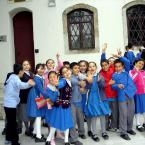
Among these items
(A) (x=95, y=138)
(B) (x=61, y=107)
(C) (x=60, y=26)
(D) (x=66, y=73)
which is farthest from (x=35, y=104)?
(C) (x=60, y=26)

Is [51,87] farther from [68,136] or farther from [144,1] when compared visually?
[144,1]

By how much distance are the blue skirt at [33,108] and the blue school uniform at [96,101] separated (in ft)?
2.88

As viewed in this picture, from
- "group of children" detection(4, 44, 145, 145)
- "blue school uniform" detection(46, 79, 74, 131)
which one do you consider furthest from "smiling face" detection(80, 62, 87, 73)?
"blue school uniform" detection(46, 79, 74, 131)

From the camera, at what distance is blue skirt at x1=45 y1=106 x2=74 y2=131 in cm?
652

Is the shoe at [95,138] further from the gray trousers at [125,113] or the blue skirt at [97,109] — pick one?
the gray trousers at [125,113]

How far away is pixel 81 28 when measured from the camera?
12.8 metres

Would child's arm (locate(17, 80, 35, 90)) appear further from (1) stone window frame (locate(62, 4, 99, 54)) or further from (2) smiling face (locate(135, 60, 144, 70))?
(1) stone window frame (locate(62, 4, 99, 54))

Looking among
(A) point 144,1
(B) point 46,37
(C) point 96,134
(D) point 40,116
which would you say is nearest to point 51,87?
(D) point 40,116

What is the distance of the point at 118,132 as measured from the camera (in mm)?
7500

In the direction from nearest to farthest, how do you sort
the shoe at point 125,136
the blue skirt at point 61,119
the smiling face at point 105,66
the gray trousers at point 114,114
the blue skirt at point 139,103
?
the blue skirt at point 61,119, the shoe at point 125,136, the smiling face at point 105,66, the gray trousers at point 114,114, the blue skirt at point 139,103

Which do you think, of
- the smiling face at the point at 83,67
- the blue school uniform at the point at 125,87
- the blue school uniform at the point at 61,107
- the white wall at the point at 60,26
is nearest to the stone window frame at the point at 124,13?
the white wall at the point at 60,26

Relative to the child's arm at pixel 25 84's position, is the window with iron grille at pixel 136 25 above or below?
above

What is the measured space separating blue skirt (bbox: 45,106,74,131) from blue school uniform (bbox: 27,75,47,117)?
0.56 metres

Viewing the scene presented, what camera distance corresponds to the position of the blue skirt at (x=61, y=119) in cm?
652
